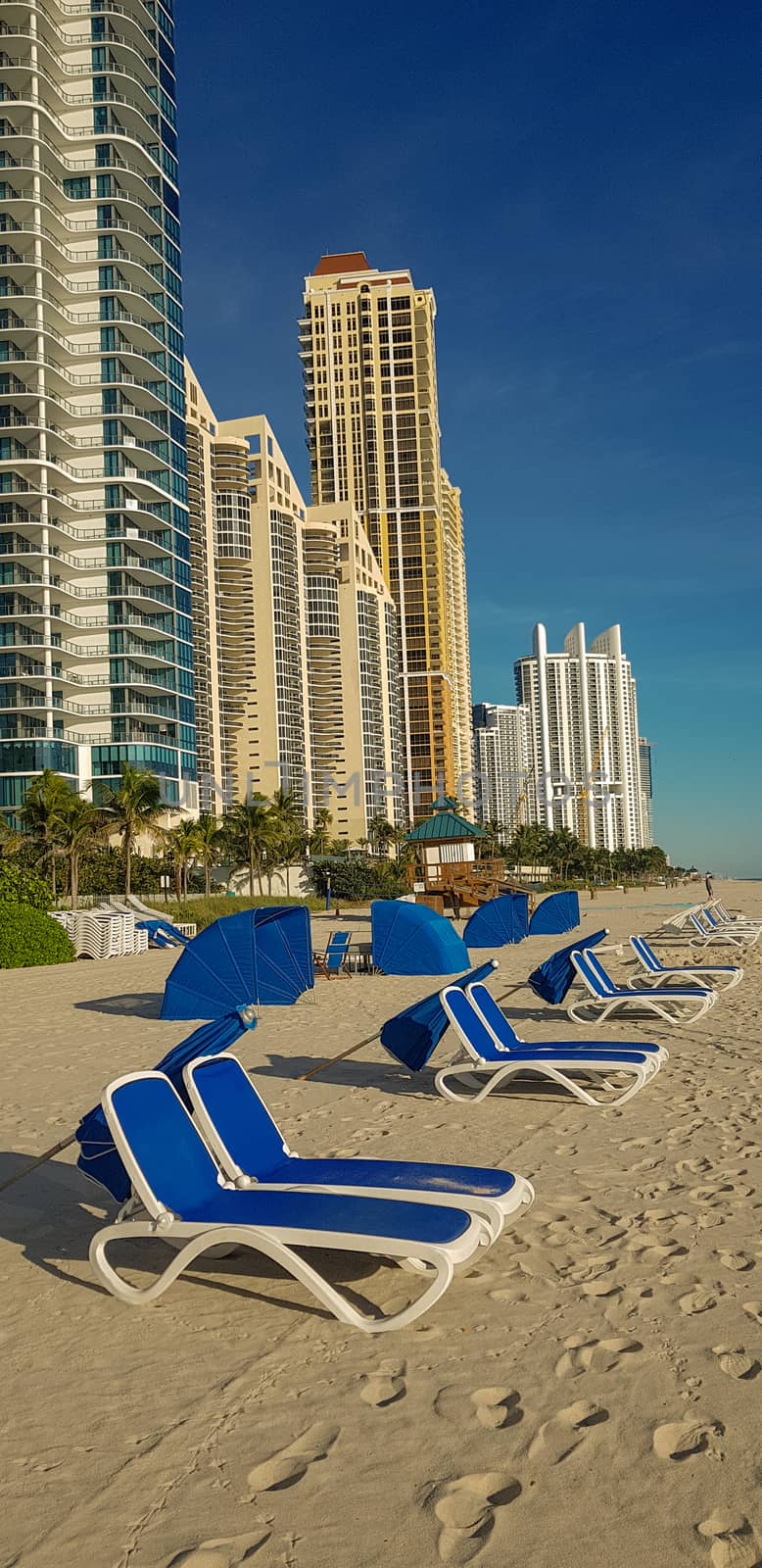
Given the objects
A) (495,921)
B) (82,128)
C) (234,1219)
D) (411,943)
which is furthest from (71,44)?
(234,1219)

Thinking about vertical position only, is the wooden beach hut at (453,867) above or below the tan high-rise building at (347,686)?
below

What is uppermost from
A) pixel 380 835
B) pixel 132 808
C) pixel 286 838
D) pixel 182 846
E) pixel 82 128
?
pixel 82 128

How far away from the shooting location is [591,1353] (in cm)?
382

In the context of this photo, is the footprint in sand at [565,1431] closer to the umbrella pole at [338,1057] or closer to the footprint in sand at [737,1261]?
the footprint in sand at [737,1261]

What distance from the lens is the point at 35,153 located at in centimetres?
5809

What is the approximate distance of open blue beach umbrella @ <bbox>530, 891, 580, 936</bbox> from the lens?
24.7 metres

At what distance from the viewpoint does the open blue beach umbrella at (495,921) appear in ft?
79.2

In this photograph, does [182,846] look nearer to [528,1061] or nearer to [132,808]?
[132,808]

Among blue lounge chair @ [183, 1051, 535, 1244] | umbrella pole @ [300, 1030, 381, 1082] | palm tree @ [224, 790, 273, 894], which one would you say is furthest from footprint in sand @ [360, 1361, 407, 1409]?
palm tree @ [224, 790, 273, 894]

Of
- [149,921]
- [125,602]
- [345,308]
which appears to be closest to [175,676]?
[125,602]

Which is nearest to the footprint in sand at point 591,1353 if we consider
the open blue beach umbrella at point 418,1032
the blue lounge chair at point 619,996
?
the open blue beach umbrella at point 418,1032

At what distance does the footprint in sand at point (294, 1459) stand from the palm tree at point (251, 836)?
184 feet

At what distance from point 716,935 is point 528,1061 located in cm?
1570

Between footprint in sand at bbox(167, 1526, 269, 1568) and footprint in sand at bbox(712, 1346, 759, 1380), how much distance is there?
1657 mm
